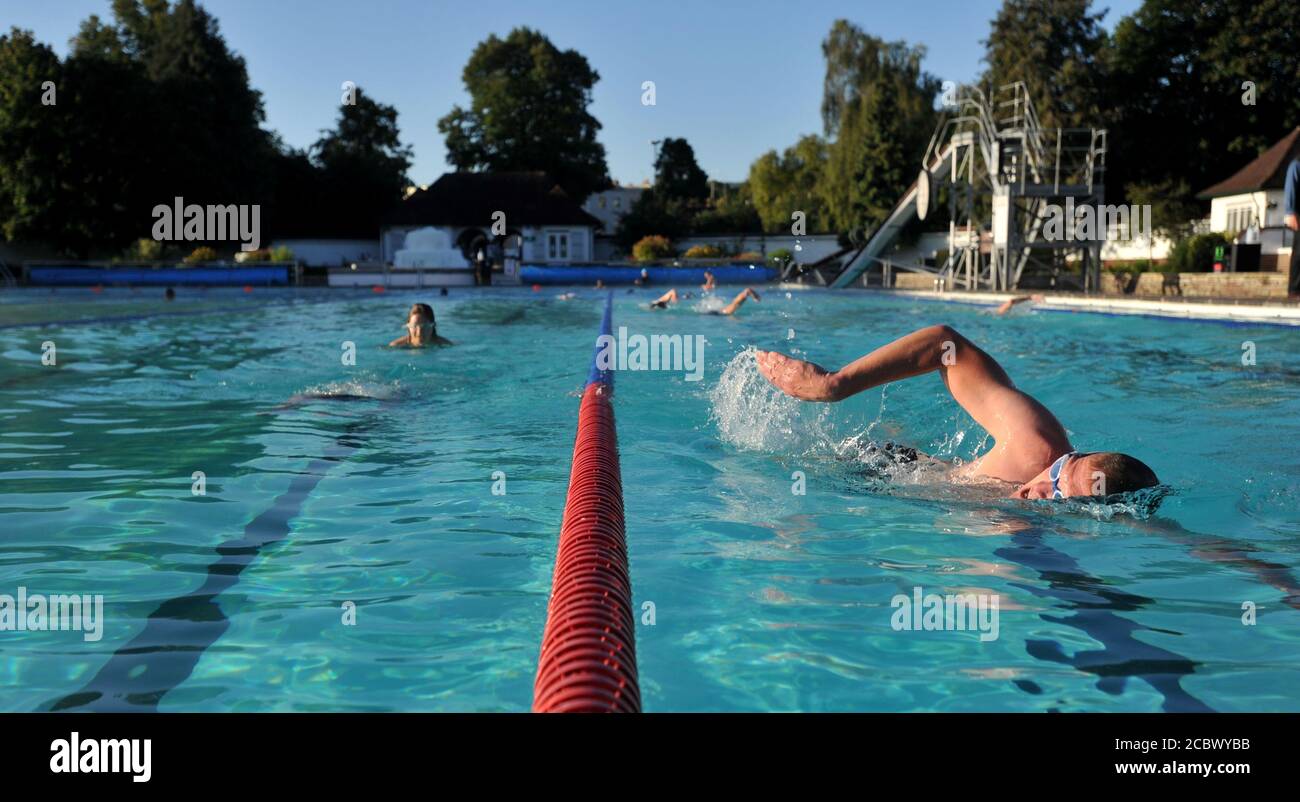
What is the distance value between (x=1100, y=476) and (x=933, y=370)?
78 cm

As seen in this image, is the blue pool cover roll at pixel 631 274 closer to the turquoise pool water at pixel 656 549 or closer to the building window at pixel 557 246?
the building window at pixel 557 246

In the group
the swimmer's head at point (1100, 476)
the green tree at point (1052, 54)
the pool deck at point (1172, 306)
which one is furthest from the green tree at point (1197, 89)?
the swimmer's head at point (1100, 476)

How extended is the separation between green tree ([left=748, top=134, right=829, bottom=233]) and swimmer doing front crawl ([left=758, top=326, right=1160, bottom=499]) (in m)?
41.9

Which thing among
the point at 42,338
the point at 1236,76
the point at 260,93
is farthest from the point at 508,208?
the point at 42,338

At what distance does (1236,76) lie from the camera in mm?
32781

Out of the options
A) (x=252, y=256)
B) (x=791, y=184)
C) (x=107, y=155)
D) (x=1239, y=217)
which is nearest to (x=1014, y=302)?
(x=1239, y=217)

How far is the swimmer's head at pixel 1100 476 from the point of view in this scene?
4.03 metres

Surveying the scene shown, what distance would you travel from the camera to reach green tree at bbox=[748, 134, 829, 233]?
159 ft

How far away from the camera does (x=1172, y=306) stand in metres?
16.1

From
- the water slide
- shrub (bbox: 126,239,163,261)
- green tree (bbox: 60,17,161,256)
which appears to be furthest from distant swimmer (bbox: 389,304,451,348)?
green tree (bbox: 60,17,161,256)

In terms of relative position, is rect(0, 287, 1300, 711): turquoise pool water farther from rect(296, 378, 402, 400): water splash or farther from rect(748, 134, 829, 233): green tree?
rect(748, 134, 829, 233): green tree

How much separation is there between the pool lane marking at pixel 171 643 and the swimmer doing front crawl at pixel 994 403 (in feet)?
7.46

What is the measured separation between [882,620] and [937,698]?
0.57m
